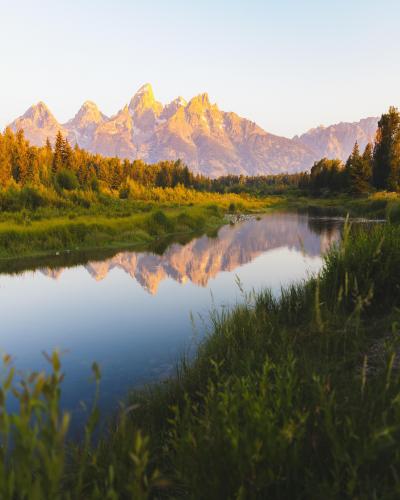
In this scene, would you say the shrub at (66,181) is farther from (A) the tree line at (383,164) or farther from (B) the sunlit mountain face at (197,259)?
(A) the tree line at (383,164)

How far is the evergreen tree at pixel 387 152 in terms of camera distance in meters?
59.9

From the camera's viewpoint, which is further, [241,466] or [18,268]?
[18,268]

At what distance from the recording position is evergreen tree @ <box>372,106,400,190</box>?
5988 centimetres

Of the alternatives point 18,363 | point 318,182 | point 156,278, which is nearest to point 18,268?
point 156,278

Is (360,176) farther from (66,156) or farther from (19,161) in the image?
(19,161)

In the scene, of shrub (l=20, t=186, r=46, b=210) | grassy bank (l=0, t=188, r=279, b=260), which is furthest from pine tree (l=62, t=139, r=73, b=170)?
shrub (l=20, t=186, r=46, b=210)

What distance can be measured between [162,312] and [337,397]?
28.6ft

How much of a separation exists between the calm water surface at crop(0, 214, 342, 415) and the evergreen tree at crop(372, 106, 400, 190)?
46128 millimetres

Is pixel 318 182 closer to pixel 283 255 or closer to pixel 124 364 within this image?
pixel 283 255

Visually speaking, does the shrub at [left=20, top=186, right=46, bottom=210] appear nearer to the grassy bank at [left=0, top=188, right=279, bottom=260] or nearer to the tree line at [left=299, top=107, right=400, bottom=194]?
the grassy bank at [left=0, top=188, right=279, bottom=260]

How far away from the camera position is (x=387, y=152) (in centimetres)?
6328

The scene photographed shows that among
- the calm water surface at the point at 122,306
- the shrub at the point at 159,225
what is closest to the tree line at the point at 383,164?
the shrub at the point at 159,225

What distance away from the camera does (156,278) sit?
53.6ft

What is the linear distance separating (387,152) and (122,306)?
64.8 meters
